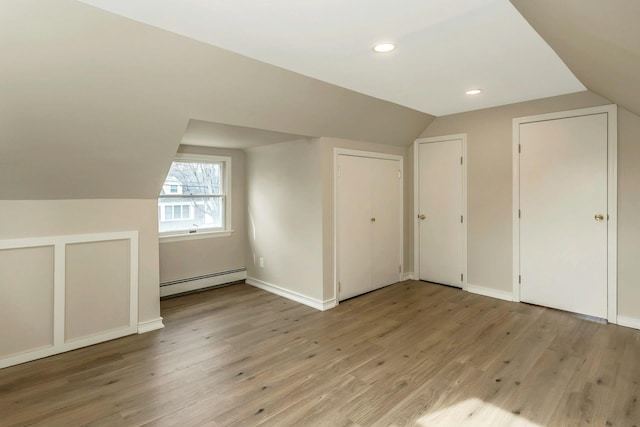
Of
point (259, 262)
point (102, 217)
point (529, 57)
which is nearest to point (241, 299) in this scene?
point (259, 262)

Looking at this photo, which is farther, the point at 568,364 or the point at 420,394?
the point at 568,364

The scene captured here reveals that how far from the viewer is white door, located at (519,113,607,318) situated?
3.34 m

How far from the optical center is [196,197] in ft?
14.7

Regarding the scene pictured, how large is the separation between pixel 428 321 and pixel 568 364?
45.3 inches

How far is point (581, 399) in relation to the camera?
2117 mm

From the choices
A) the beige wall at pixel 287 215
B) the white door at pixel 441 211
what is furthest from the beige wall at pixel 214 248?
the white door at pixel 441 211

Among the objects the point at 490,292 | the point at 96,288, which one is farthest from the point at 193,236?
the point at 490,292

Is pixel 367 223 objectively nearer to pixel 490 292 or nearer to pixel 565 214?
pixel 490 292

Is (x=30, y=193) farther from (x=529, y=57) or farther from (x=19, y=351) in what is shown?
(x=529, y=57)

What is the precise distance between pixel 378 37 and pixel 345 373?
89.1 inches

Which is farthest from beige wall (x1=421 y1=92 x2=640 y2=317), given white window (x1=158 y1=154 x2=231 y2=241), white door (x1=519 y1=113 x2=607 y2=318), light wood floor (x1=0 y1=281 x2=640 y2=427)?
white window (x1=158 y1=154 x2=231 y2=241)

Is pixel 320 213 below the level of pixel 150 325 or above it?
above

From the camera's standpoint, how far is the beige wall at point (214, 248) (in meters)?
4.24

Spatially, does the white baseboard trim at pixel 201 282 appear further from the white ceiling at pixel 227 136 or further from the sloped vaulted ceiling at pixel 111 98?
the white ceiling at pixel 227 136
